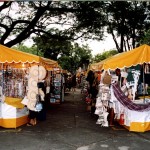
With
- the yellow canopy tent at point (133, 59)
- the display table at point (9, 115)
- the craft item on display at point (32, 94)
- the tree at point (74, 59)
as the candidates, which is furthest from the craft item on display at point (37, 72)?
the tree at point (74, 59)

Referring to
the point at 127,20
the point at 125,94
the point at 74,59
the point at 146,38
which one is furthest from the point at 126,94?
the point at 74,59

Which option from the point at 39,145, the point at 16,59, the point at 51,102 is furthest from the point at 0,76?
the point at 51,102

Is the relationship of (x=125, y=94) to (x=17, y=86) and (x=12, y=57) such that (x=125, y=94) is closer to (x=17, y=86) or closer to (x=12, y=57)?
(x=12, y=57)

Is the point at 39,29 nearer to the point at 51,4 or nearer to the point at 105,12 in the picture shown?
the point at 51,4

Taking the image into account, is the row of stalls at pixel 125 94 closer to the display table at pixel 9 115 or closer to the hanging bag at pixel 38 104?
the hanging bag at pixel 38 104

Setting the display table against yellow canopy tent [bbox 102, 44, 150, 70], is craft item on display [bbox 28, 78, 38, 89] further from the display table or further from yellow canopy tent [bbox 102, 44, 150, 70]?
yellow canopy tent [bbox 102, 44, 150, 70]

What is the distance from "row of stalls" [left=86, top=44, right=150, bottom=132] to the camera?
Answer: 27.6 ft

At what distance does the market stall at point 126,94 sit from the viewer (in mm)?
8398

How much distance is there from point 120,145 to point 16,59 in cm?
396

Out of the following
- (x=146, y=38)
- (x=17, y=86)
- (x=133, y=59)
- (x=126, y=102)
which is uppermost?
(x=146, y=38)

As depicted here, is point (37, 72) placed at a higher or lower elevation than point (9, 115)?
higher

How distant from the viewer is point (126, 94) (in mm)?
9352

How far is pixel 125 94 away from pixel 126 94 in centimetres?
Result: 7

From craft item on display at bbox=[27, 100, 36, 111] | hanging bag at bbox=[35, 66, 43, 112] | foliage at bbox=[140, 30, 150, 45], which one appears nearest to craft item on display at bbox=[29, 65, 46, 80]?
hanging bag at bbox=[35, 66, 43, 112]
